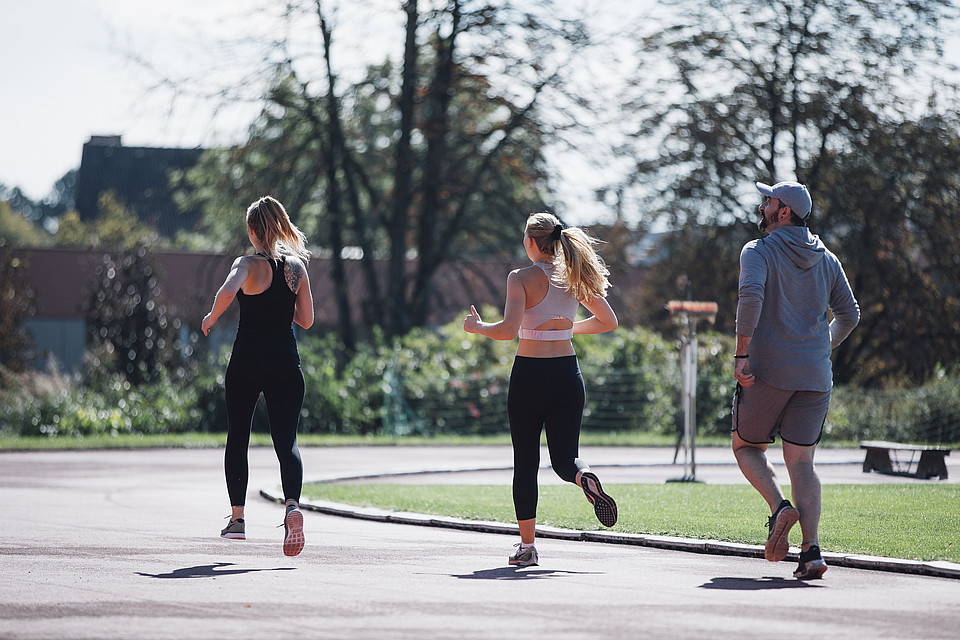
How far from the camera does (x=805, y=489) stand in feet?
22.2

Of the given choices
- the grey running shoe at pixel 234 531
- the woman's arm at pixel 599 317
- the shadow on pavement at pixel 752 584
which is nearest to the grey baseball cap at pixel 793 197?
the woman's arm at pixel 599 317

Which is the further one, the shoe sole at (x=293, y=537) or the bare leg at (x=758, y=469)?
the shoe sole at (x=293, y=537)

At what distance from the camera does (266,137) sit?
2797 centimetres

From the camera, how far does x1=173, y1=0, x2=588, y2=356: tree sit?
1075 inches

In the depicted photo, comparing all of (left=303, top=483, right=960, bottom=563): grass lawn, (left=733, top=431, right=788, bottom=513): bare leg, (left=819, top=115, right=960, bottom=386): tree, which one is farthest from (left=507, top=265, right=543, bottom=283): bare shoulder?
(left=819, top=115, right=960, bottom=386): tree

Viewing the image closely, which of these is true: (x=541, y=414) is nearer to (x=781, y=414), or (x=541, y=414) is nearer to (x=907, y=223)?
(x=781, y=414)

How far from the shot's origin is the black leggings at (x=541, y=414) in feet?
23.9

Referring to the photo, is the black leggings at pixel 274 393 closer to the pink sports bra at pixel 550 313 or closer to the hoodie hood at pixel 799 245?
the pink sports bra at pixel 550 313

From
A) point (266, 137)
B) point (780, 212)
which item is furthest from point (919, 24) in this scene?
point (780, 212)

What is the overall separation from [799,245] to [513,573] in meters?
2.32

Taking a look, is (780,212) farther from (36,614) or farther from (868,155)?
(868,155)

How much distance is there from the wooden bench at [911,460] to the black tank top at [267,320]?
332 inches

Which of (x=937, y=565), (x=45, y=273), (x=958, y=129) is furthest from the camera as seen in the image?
(x=45, y=273)

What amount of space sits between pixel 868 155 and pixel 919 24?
280 cm
